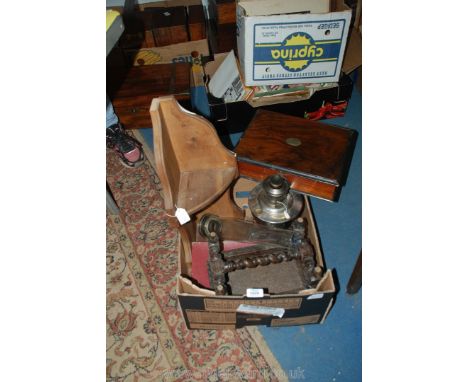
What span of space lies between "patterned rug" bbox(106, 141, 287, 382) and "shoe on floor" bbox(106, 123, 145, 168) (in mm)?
338

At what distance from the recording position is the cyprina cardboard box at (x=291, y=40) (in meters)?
1.49

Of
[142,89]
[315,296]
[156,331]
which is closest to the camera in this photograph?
[315,296]

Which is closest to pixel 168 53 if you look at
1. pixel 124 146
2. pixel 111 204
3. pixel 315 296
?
pixel 124 146

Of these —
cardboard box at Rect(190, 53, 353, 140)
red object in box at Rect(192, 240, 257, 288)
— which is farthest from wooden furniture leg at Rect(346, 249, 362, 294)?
cardboard box at Rect(190, 53, 353, 140)

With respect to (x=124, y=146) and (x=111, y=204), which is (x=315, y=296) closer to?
(x=111, y=204)

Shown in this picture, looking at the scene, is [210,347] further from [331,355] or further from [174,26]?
[174,26]

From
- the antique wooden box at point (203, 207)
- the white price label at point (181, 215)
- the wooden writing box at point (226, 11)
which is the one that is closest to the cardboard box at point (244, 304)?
the antique wooden box at point (203, 207)

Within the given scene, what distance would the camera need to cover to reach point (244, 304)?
107cm

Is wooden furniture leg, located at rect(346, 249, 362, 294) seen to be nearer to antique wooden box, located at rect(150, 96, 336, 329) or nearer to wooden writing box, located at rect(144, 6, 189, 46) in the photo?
antique wooden box, located at rect(150, 96, 336, 329)

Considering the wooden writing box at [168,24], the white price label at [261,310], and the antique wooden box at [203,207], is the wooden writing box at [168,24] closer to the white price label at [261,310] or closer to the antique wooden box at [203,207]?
the antique wooden box at [203,207]

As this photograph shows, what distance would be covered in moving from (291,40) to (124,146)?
1023mm

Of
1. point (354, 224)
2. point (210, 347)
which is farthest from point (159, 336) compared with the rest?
point (354, 224)

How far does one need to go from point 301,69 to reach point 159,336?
4.52 ft

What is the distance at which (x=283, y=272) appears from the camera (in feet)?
4.33
